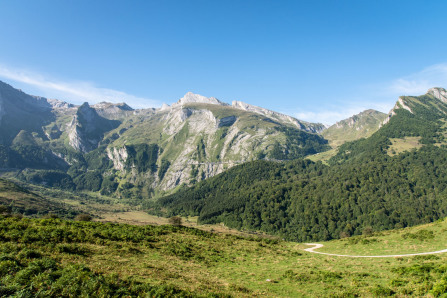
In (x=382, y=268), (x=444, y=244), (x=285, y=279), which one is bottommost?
(x=285, y=279)

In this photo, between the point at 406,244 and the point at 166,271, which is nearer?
the point at 166,271

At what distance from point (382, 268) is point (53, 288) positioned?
37.7 metres

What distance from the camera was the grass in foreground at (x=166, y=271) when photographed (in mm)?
15773

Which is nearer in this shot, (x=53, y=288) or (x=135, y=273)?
(x=53, y=288)

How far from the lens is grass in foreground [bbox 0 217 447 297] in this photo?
1577 centimetres

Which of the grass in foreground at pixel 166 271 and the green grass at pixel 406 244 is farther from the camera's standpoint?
the green grass at pixel 406 244

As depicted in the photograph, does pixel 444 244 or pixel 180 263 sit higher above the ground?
pixel 444 244

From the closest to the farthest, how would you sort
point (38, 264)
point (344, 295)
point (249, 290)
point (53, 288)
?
point (53, 288) < point (38, 264) < point (344, 295) < point (249, 290)

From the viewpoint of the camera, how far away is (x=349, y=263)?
3600 cm

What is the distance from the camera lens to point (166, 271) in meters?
25.7

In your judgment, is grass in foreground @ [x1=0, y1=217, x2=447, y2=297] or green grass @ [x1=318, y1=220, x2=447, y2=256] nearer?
grass in foreground @ [x1=0, y1=217, x2=447, y2=297]

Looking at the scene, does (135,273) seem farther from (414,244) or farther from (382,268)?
(414,244)

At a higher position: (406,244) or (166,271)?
(406,244)

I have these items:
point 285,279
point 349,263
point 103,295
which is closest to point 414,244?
point 349,263
